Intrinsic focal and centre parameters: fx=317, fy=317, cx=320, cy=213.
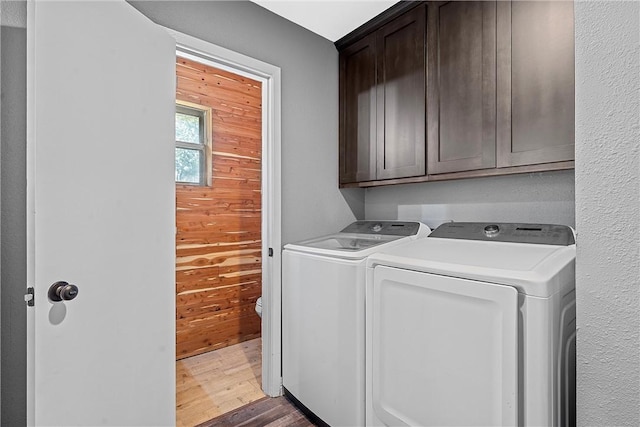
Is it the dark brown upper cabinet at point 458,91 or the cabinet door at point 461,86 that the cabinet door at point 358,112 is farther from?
the cabinet door at point 461,86

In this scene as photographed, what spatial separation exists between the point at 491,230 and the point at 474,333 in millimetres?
760

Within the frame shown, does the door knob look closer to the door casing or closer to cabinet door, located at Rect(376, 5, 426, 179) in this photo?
the door casing

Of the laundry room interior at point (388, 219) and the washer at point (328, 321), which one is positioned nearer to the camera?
the laundry room interior at point (388, 219)

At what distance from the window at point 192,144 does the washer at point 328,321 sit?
1276 mm

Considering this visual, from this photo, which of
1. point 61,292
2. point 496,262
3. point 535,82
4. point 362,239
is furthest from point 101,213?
point 535,82

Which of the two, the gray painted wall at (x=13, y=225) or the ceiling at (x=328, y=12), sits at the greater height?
the ceiling at (x=328, y=12)

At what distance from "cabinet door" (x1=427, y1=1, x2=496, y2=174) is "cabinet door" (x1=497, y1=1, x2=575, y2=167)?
0.18 ft

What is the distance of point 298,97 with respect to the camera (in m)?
2.16

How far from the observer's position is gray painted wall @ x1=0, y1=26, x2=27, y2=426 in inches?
47.8

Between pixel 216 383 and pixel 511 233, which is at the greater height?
pixel 511 233

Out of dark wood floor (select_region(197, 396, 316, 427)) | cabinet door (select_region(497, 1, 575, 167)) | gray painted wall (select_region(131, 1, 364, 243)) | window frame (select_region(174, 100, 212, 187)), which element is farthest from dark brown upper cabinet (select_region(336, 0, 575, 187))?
dark wood floor (select_region(197, 396, 316, 427))

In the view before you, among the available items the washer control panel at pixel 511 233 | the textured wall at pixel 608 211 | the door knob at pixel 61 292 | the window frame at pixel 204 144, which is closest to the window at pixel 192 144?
the window frame at pixel 204 144

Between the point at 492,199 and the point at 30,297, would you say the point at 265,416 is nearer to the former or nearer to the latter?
the point at 30,297

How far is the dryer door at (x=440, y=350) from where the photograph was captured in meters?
1.04
